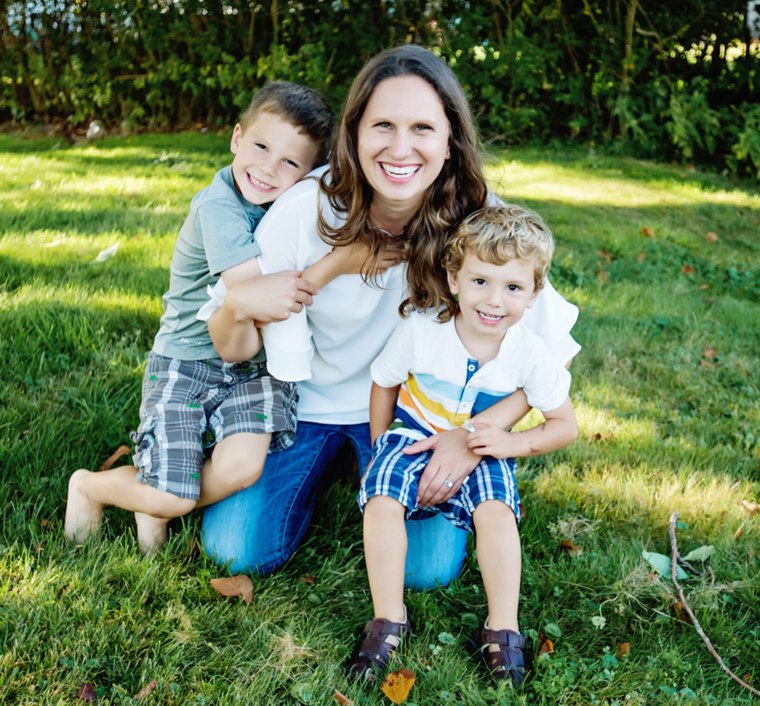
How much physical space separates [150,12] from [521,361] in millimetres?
7718

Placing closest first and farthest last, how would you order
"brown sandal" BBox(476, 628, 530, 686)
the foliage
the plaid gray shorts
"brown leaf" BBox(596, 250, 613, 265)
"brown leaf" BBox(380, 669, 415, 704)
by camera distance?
"brown leaf" BBox(380, 669, 415, 704) → "brown sandal" BBox(476, 628, 530, 686) → the plaid gray shorts → "brown leaf" BBox(596, 250, 613, 265) → the foliage

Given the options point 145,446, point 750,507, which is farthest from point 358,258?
point 750,507

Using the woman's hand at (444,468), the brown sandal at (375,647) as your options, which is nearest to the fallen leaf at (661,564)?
the woman's hand at (444,468)

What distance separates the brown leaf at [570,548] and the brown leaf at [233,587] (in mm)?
1010

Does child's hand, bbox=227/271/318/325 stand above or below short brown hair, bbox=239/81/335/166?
below

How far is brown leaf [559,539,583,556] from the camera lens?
257cm

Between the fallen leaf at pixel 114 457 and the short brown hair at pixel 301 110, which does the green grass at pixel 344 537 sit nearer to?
the fallen leaf at pixel 114 457

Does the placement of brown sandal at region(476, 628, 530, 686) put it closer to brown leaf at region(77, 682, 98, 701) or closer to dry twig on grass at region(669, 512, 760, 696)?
dry twig on grass at region(669, 512, 760, 696)

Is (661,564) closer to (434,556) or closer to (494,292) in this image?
(434,556)

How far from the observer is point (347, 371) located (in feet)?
8.93

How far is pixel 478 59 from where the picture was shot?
8320 millimetres

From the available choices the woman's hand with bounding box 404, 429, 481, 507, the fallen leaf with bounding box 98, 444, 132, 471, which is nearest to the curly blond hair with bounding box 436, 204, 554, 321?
the woman's hand with bounding box 404, 429, 481, 507

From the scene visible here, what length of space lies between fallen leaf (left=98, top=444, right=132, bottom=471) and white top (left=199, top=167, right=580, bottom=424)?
0.63m

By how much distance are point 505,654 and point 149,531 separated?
1091 mm
